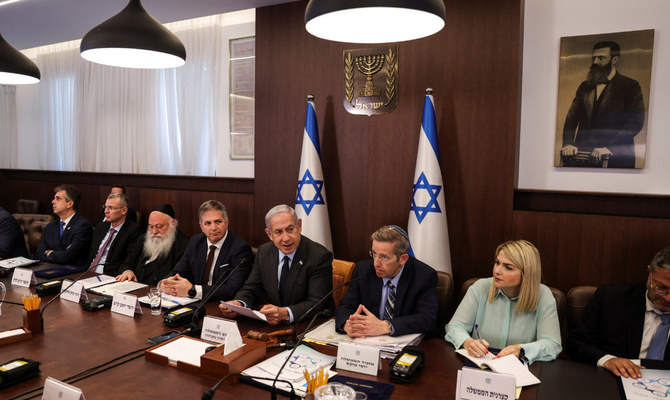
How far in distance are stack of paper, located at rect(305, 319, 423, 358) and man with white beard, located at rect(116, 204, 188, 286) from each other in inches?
72.8

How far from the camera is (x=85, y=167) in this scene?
6.18 m

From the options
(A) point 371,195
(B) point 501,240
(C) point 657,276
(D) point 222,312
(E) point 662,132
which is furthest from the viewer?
(A) point 371,195

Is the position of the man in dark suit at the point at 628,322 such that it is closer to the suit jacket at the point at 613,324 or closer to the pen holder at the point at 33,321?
the suit jacket at the point at 613,324

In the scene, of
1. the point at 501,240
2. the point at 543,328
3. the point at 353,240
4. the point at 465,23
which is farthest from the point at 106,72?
the point at 543,328

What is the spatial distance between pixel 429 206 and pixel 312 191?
0.99 meters

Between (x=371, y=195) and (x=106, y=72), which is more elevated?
(x=106, y=72)

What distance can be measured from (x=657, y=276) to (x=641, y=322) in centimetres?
24

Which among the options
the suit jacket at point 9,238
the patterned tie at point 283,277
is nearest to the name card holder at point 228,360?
the patterned tie at point 283,277

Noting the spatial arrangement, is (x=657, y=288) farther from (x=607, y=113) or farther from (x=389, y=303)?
(x=607, y=113)

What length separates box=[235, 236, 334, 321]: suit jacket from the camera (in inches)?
102

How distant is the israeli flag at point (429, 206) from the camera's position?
11.2ft

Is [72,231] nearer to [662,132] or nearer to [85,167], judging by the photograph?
[85,167]

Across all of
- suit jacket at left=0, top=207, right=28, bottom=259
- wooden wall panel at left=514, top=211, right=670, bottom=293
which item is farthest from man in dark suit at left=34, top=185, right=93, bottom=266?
wooden wall panel at left=514, top=211, right=670, bottom=293

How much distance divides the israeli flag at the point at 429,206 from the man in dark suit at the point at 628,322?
1.31 meters
